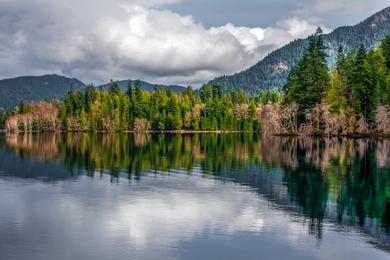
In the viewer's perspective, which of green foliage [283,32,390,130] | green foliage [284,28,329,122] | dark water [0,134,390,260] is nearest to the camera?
dark water [0,134,390,260]

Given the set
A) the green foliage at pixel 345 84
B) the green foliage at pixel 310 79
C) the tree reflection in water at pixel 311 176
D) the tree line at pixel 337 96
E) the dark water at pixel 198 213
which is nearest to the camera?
the dark water at pixel 198 213

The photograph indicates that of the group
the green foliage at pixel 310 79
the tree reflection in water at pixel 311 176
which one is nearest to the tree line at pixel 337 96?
the green foliage at pixel 310 79

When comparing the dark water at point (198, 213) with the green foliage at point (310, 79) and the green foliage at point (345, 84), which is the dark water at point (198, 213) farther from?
the green foliage at point (310, 79)

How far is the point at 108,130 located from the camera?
19800cm

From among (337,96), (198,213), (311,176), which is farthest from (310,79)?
(198,213)

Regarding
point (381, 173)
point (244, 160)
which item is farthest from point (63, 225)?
point (244, 160)

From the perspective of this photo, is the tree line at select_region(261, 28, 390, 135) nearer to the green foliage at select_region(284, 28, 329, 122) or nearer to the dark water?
the green foliage at select_region(284, 28, 329, 122)

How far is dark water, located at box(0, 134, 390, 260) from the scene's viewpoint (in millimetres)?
19625

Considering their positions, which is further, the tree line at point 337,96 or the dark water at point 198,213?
the tree line at point 337,96

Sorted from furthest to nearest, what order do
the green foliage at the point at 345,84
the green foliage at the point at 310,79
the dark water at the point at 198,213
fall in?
the green foliage at the point at 310,79
the green foliage at the point at 345,84
the dark water at the point at 198,213

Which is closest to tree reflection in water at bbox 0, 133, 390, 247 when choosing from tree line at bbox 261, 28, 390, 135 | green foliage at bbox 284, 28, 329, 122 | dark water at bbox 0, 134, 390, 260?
dark water at bbox 0, 134, 390, 260

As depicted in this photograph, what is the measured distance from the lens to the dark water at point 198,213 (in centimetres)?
1962

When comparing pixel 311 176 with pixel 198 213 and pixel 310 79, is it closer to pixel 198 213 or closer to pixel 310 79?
pixel 198 213

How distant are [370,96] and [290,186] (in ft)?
283
